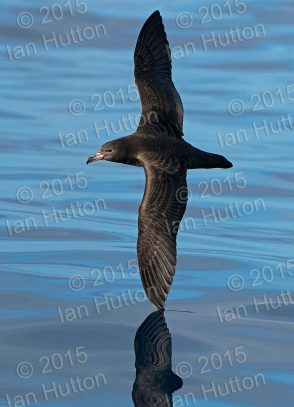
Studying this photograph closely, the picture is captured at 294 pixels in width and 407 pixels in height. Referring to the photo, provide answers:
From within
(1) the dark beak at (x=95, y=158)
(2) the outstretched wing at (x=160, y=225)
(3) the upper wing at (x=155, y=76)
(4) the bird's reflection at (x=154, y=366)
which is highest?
(3) the upper wing at (x=155, y=76)

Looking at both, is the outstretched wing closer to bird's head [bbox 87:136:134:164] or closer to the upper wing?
bird's head [bbox 87:136:134:164]

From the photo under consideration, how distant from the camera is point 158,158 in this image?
40.7 feet

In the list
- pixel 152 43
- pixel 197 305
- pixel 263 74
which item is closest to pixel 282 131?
pixel 263 74

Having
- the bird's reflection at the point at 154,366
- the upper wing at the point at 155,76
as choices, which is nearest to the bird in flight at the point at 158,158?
the upper wing at the point at 155,76

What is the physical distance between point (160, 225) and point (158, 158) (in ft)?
2.20

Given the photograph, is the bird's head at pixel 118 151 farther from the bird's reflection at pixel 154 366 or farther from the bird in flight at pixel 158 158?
the bird's reflection at pixel 154 366

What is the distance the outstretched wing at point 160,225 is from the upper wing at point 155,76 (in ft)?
3.75

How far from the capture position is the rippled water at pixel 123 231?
11.0 metres

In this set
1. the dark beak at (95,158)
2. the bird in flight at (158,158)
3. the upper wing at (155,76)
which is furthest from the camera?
the upper wing at (155,76)

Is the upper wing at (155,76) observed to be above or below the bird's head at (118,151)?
above

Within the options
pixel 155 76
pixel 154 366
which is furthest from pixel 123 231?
pixel 154 366

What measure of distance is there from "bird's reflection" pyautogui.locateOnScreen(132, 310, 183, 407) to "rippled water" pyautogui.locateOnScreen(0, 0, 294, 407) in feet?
0.11

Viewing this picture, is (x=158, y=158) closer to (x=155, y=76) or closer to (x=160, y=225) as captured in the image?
(x=160, y=225)

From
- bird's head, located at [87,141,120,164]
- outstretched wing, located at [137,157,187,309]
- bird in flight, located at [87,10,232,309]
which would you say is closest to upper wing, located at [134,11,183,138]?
bird in flight, located at [87,10,232,309]
